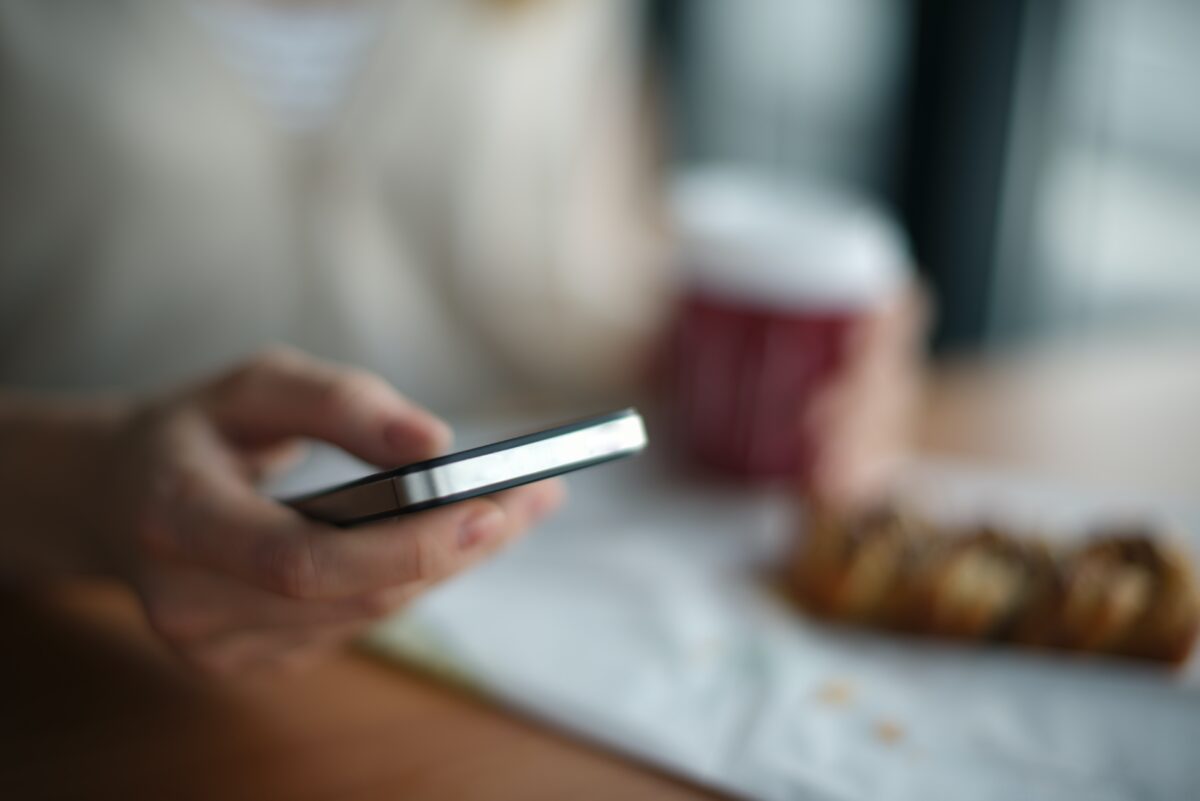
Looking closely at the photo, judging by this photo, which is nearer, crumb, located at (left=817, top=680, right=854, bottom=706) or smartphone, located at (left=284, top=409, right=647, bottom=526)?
smartphone, located at (left=284, top=409, right=647, bottom=526)

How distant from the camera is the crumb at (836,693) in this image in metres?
0.41

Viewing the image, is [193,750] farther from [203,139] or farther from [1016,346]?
[1016,346]

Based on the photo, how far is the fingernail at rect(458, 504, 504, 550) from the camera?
1.06ft

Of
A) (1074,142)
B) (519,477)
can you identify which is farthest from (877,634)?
(1074,142)

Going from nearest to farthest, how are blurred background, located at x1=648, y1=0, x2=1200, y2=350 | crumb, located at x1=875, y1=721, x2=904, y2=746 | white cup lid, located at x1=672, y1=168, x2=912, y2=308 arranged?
1. crumb, located at x1=875, y1=721, x2=904, y2=746
2. white cup lid, located at x1=672, y1=168, x2=912, y2=308
3. blurred background, located at x1=648, y1=0, x2=1200, y2=350

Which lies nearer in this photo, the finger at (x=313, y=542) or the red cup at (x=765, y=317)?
the finger at (x=313, y=542)

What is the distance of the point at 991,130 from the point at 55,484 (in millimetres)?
990

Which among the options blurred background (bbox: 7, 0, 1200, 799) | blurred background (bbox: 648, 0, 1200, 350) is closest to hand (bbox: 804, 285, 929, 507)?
blurred background (bbox: 7, 0, 1200, 799)

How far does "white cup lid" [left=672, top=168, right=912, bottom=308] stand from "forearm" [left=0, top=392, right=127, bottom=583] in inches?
12.8

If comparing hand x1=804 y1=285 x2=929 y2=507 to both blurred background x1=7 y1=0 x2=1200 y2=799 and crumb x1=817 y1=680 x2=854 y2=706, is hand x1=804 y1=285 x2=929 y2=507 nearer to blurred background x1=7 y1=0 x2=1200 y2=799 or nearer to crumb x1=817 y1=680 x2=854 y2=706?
blurred background x1=7 y1=0 x2=1200 y2=799

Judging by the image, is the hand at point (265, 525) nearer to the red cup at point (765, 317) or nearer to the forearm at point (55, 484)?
the forearm at point (55, 484)

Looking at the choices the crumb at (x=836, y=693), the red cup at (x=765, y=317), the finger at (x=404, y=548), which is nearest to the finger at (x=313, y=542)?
the finger at (x=404, y=548)

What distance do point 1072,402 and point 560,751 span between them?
0.53 metres

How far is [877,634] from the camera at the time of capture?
458 millimetres
